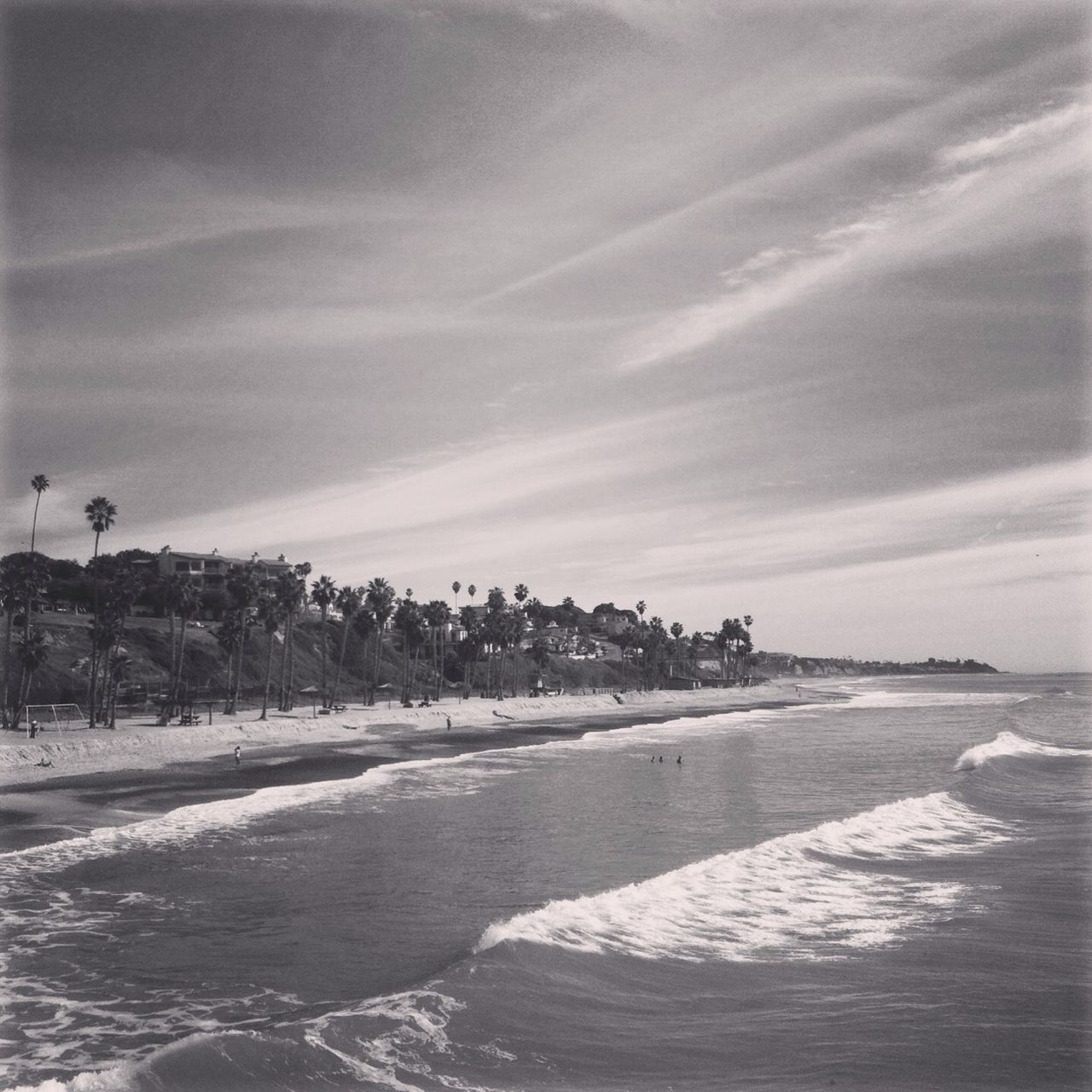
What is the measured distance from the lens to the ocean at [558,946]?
33.5ft

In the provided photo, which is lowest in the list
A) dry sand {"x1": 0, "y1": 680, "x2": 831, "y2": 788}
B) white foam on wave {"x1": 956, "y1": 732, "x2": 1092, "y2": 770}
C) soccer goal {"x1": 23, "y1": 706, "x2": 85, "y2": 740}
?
dry sand {"x1": 0, "y1": 680, "x2": 831, "y2": 788}

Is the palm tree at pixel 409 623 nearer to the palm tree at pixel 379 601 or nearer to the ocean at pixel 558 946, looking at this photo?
the palm tree at pixel 379 601

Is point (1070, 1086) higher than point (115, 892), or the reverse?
point (1070, 1086)

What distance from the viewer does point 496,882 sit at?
1938 centimetres

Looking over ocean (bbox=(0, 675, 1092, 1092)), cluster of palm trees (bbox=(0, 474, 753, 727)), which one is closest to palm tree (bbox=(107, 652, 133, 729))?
cluster of palm trees (bbox=(0, 474, 753, 727))

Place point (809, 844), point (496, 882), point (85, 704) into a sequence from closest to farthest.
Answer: point (496, 882) → point (809, 844) → point (85, 704)

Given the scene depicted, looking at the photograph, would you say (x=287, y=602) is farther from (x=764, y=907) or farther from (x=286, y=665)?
(x=764, y=907)

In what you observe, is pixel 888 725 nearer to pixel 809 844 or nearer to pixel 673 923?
pixel 809 844

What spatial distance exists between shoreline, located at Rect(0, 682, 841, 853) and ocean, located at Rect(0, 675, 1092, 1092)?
2621 mm

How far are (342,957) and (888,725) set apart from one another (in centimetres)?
6829

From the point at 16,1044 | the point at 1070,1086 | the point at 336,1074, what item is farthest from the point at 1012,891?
the point at 16,1044

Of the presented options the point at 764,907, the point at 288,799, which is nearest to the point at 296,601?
the point at 288,799

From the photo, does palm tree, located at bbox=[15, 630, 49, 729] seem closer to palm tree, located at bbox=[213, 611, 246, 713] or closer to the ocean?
palm tree, located at bbox=[213, 611, 246, 713]

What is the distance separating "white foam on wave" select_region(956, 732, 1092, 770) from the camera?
139 ft
